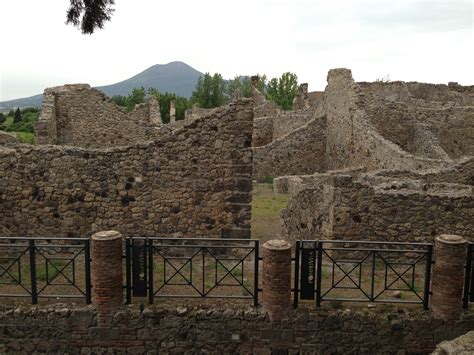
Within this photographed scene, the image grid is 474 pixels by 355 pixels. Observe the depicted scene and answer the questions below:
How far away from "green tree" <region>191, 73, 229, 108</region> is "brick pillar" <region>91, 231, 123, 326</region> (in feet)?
171

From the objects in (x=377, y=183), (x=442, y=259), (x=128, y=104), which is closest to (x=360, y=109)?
(x=377, y=183)

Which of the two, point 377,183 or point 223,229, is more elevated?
point 377,183

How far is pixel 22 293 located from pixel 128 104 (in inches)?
2067

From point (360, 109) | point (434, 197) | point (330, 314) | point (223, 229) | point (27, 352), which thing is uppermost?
point (360, 109)

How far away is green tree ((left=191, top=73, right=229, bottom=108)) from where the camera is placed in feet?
199

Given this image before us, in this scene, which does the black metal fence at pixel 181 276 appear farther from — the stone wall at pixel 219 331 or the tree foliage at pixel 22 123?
the tree foliage at pixel 22 123

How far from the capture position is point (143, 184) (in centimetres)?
1141

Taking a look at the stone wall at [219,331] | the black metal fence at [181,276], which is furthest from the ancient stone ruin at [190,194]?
the stone wall at [219,331]

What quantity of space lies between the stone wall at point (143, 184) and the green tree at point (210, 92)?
49077 mm

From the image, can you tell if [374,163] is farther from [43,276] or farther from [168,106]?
[168,106]

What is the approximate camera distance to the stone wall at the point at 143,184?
11.3m

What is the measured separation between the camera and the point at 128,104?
2365 inches

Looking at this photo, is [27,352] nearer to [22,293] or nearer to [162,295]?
[22,293]

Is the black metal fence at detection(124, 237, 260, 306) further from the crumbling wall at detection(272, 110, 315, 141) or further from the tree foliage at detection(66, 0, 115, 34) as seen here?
the crumbling wall at detection(272, 110, 315, 141)
